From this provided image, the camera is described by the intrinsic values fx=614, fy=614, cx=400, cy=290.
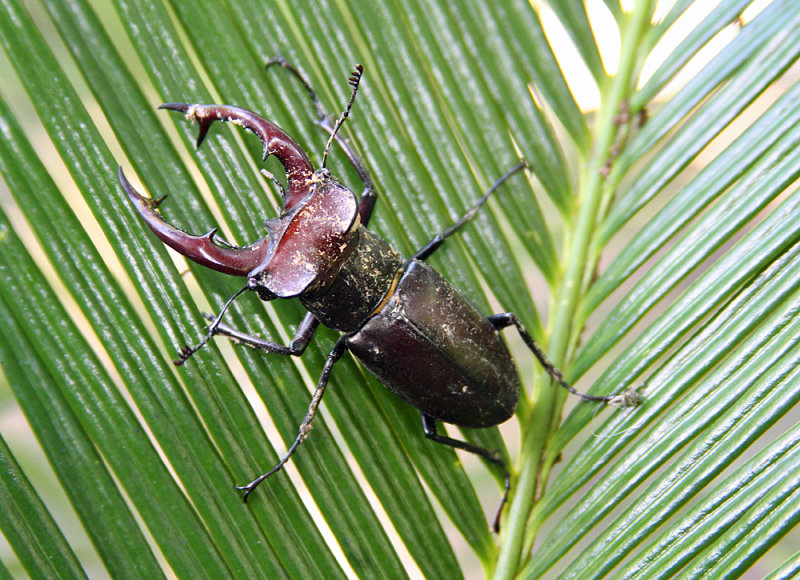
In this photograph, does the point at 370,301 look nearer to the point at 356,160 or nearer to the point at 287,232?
the point at 287,232

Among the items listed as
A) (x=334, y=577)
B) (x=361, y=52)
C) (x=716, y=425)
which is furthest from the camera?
(x=361, y=52)

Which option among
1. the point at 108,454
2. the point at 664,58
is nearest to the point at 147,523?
the point at 108,454

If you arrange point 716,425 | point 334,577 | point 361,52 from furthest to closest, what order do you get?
point 361,52, point 334,577, point 716,425

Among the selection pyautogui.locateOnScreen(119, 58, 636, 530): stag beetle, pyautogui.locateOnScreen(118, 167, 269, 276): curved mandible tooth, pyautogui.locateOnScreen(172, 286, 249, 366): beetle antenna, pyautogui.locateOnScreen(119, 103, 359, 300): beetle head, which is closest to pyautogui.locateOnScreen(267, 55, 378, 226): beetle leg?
pyautogui.locateOnScreen(119, 58, 636, 530): stag beetle

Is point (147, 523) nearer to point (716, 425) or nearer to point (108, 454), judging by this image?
point (108, 454)

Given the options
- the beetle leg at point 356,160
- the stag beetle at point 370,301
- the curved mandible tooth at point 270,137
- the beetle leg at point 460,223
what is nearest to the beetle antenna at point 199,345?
the stag beetle at point 370,301
